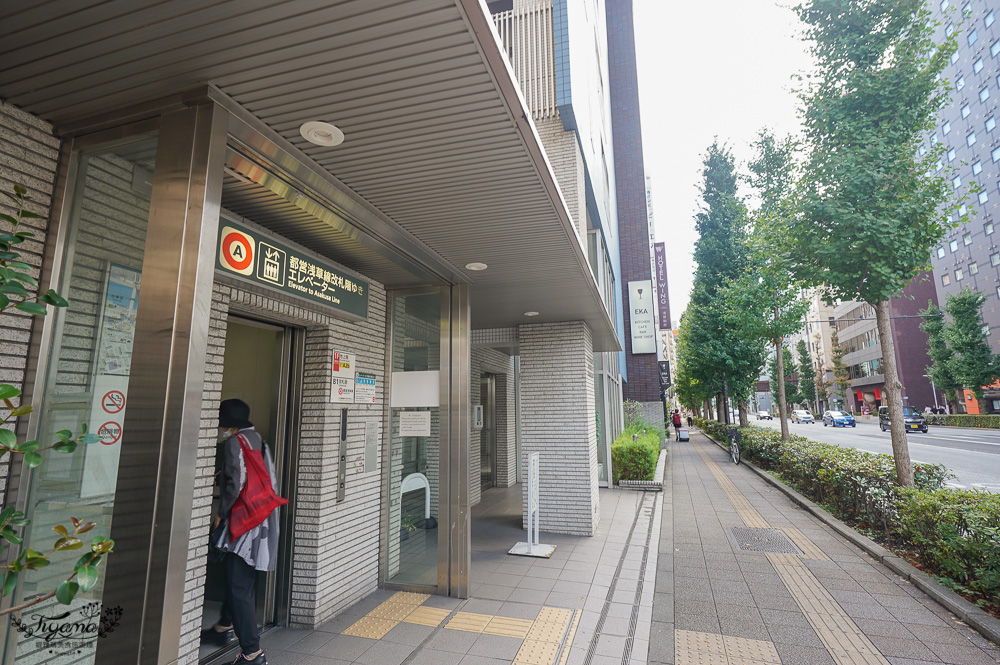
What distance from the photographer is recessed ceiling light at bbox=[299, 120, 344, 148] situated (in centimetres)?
262

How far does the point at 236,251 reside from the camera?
3330mm

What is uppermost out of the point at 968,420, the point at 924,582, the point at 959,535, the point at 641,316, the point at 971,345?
the point at 641,316

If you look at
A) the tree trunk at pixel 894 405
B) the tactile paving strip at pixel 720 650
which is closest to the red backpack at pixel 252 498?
the tactile paving strip at pixel 720 650

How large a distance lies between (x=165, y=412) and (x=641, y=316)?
20787 mm

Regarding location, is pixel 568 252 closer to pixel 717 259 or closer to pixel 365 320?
pixel 365 320

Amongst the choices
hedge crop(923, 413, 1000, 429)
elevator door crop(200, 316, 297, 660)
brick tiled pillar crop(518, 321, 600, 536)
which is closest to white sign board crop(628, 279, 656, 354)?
brick tiled pillar crop(518, 321, 600, 536)

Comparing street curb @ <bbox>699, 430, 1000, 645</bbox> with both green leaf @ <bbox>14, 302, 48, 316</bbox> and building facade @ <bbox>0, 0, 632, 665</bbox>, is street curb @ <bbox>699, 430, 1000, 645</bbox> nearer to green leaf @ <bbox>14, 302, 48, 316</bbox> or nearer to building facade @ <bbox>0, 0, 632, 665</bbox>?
building facade @ <bbox>0, 0, 632, 665</bbox>

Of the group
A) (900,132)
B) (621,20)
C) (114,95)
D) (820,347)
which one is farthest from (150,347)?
(820,347)

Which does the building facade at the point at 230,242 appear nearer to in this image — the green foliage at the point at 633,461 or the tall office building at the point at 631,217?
the green foliage at the point at 633,461

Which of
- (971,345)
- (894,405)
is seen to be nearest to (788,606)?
(894,405)

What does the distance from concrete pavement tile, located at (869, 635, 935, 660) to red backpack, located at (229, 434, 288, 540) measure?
4.88m

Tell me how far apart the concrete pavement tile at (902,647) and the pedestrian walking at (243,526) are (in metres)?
4.86

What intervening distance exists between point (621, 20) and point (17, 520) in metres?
28.0

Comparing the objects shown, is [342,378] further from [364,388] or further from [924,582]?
[924,582]
